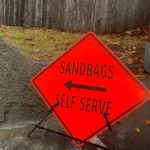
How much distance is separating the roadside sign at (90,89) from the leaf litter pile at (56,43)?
15.7ft

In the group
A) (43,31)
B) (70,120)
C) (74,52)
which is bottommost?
(43,31)

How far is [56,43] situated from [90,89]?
7178 millimetres

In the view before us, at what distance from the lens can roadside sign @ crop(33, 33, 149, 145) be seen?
5.27m

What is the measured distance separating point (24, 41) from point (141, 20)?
5481 mm

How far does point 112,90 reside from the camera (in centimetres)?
532

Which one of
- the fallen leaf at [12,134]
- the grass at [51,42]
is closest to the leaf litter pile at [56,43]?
the grass at [51,42]

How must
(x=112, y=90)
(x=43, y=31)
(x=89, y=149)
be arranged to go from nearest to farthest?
(x=112, y=90) → (x=89, y=149) → (x=43, y=31)

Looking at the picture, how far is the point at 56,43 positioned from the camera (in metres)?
12.5

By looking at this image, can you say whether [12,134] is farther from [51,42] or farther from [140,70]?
[51,42]

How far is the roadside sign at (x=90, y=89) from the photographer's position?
5273 millimetres

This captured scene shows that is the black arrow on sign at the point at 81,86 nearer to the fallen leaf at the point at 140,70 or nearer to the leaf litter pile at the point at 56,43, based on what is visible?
the leaf litter pile at the point at 56,43

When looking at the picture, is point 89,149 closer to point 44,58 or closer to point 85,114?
point 85,114

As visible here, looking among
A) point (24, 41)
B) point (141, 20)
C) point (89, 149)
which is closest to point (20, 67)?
point (89, 149)

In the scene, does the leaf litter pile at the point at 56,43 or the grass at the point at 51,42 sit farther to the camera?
Answer: the grass at the point at 51,42
